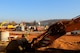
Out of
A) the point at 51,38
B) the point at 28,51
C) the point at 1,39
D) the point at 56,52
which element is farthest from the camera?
the point at 1,39

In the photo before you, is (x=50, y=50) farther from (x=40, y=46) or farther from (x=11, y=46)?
(x=11, y=46)

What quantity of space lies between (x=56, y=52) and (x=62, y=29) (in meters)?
1.27

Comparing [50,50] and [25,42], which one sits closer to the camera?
[50,50]

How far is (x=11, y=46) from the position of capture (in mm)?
14016

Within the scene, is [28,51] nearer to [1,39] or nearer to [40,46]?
[40,46]

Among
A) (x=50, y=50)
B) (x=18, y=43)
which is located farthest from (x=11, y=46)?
(x=50, y=50)

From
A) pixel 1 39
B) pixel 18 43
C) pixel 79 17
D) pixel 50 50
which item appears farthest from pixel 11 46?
pixel 1 39

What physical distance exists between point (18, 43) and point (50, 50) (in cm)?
261

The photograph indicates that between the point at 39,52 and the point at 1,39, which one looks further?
the point at 1,39

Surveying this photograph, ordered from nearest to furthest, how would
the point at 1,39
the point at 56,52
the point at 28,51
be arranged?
the point at 56,52
the point at 28,51
the point at 1,39

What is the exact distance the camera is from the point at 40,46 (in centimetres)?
1285

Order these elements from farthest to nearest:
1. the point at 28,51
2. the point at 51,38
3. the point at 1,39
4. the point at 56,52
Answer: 1. the point at 1,39
2. the point at 28,51
3. the point at 51,38
4. the point at 56,52

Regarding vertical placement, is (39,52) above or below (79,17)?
below

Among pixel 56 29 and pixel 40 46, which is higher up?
pixel 56 29
